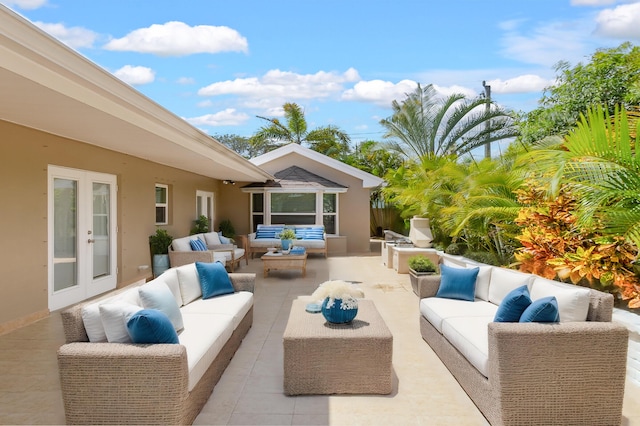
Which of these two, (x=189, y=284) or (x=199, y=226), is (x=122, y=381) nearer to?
(x=189, y=284)

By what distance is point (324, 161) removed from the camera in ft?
54.1

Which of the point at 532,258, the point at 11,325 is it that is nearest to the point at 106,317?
the point at 11,325

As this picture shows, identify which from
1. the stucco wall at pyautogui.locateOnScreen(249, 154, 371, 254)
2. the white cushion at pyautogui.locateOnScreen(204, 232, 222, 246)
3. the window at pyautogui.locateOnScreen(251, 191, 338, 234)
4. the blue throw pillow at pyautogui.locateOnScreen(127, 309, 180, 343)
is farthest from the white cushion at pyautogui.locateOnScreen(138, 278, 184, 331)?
the stucco wall at pyautogui.locateOnScreen(249, 154, 371, 254)

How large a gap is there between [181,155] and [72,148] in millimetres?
2070

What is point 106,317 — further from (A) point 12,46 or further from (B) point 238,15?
(B) point 238,15

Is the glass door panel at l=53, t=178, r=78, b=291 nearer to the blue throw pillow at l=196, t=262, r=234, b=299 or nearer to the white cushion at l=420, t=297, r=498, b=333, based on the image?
the blue throw pillow at l=196, t=262, r=234, b=299

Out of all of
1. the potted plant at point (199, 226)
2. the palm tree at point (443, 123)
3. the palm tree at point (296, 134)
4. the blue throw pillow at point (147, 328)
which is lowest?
the blue throw pillow at point (147, 328)

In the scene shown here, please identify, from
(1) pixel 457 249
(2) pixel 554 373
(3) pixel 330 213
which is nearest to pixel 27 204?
(2) pixel 554 373

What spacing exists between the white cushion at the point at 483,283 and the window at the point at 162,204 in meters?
8.39

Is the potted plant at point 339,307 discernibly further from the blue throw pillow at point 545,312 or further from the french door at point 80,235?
the french door at point 80,235

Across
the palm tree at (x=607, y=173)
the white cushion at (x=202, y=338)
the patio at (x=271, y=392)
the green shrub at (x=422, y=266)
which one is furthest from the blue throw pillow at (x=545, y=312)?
the green shrub at (x=422, y=266)

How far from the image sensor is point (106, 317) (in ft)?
11.0

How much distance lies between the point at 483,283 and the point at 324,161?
37.3 ft

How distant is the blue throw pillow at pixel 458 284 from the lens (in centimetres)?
558
